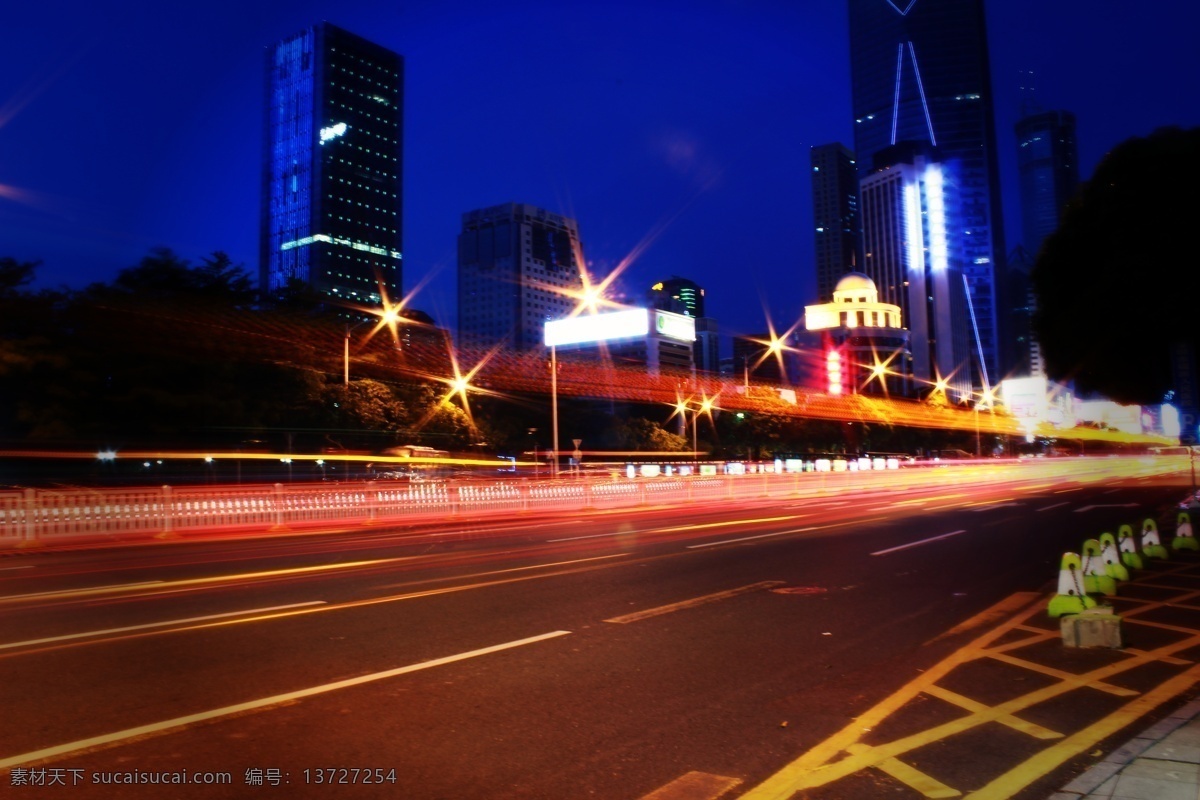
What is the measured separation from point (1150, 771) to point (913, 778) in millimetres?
1258

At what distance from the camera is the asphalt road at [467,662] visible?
200 inches

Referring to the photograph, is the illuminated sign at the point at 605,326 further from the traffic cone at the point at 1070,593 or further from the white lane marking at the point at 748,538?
the traffic cone at the point at 1070,593

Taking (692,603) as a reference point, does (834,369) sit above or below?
above

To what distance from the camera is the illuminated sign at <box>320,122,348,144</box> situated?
178m

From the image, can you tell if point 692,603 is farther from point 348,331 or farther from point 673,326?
point 673,326

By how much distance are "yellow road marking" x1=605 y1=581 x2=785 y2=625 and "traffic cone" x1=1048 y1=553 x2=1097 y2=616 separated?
357cm

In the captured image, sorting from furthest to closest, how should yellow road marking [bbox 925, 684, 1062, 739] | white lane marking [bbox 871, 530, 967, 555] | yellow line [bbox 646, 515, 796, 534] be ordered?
yellow line [bbox 646, 515, 796, 534], white lane marking [bbox 871, 530, 967, 555], yellow road marking [bbox 925, 684, 1062, 739]

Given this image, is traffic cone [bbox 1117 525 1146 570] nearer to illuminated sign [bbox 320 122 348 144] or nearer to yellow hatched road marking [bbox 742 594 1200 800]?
yellow hatched road marking [bbox 742 594 1200 800]

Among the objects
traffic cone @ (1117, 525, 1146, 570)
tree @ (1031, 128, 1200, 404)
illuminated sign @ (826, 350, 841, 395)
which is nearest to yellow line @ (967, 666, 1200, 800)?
traffic cone @ (1117, 525, 1146, 570)

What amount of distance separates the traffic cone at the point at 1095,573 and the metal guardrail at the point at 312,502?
59.5 feet

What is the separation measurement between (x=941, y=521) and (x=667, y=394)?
164 ft

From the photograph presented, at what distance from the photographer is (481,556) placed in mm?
15742

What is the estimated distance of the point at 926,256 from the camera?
623 feet

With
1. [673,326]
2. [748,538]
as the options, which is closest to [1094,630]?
[748,538]
